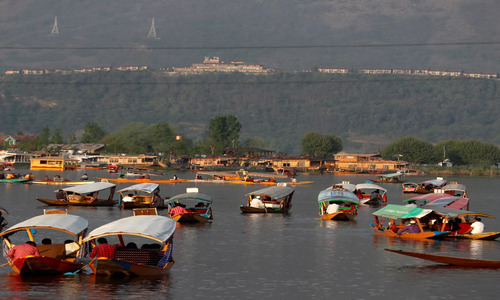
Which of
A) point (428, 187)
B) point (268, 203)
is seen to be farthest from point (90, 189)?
point (428, 187)

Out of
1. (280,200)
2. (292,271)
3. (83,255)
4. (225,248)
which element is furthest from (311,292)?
(280,200)

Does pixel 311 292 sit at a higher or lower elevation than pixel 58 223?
lower

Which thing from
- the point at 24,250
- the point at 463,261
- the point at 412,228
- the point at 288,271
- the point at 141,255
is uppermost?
the point at 412,228

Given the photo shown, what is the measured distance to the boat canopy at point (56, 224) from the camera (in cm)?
4766

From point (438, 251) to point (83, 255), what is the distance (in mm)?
27001

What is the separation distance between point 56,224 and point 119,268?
4697mm

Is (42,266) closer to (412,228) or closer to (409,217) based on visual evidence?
(409,217)

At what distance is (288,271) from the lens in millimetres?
54125

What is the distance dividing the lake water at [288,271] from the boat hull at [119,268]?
0.44 m

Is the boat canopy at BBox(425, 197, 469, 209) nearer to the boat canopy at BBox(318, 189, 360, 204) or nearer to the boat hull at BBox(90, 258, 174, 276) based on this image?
the boat canopy at BBox(318, 189, 360, 204)

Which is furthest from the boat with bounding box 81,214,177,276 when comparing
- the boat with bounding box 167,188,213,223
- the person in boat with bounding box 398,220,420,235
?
the boat with bounding box 167,188,213,223

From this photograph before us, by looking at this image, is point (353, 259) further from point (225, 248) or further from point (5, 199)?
point (5, 199)

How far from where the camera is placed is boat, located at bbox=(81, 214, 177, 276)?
46.8 meters

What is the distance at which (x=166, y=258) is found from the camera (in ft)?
162
